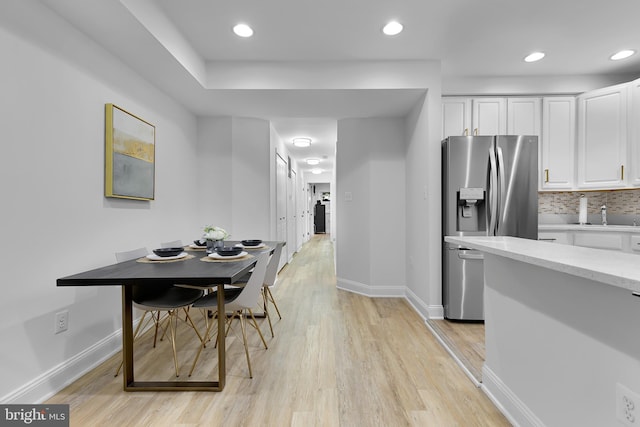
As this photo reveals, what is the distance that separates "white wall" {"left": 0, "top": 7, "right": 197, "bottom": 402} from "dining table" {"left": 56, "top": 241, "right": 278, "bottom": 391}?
0.87 ft

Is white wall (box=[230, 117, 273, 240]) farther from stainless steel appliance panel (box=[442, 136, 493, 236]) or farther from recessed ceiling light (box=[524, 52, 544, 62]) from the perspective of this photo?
recessed ceiling light (box=[524, 52, 544, 62])

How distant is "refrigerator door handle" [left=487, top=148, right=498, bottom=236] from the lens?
2.91 meters

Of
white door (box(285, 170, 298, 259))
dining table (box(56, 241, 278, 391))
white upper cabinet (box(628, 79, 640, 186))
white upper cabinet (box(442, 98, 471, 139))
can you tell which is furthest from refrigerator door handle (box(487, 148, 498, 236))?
white door (box(285, 170, 298, 259))

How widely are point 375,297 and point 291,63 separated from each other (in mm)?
2956

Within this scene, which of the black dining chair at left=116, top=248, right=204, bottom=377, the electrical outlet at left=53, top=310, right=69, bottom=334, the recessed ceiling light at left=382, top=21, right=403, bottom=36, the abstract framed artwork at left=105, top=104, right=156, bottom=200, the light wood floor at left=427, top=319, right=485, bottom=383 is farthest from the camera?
the recessed ceiling light at left=382, top=21, right=403, bottom=36

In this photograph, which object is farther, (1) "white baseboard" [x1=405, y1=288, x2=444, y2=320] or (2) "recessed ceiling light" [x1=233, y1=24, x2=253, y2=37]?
(1) "white baseboard" [x1=405, y1=288, x2=444, y2=320]

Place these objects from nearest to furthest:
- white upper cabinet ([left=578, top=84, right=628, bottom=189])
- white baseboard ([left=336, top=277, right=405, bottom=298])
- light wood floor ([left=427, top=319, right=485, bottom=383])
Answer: light wood floor ([left=427, top=319, right=485, bottom=383]) < white upper cabinet ([left=578, top=84, right=628, bottom=189]) < white baseboard ([left=336, top=277, right=405, bottom=298])

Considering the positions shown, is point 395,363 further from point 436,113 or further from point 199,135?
point 199,135

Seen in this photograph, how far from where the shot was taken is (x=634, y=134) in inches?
124

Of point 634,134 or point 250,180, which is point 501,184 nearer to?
point 634,134

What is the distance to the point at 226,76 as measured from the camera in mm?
3105

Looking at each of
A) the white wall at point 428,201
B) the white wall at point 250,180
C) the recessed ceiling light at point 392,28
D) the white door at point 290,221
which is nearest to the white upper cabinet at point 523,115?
the white wall at point 428,201

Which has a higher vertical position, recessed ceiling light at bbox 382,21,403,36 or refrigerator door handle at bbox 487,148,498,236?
recessed ceiling light at bbox 382,21,403,36

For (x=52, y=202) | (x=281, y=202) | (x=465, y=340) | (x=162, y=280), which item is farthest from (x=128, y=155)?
(x=465, y=340)
